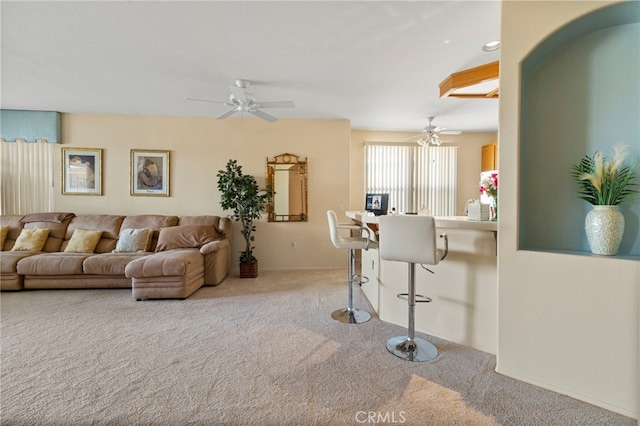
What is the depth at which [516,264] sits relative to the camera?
196cm

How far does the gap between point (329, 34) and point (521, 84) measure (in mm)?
1573

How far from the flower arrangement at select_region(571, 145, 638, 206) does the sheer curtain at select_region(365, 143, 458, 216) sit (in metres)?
4.23

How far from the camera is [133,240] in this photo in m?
4.17

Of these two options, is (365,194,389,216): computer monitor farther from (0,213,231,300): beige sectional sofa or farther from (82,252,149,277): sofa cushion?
(82,252,149,277): sofa cushion

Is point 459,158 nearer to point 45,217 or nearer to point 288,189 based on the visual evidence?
point 288,189

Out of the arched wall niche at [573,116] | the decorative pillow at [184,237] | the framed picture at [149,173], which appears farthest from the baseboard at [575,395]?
the framed picture at [149,173]

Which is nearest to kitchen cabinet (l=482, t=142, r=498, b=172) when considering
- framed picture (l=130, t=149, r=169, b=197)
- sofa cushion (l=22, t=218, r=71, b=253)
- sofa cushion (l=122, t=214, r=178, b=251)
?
sofa cushion (l=122, t=214, r=178, b=251)

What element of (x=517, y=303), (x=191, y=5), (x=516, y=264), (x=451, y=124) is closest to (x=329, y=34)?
(x=191, y=5)

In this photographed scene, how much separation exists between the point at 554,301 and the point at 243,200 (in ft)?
12.8

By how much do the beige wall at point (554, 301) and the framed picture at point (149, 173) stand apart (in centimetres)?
495

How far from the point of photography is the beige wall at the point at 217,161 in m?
4.84

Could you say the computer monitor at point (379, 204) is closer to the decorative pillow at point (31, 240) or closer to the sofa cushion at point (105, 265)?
the sofa cushion at point (105, 265)

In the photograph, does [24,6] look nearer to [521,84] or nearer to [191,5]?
[191,5]

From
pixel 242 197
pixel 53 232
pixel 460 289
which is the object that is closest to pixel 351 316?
pixel 460 289
